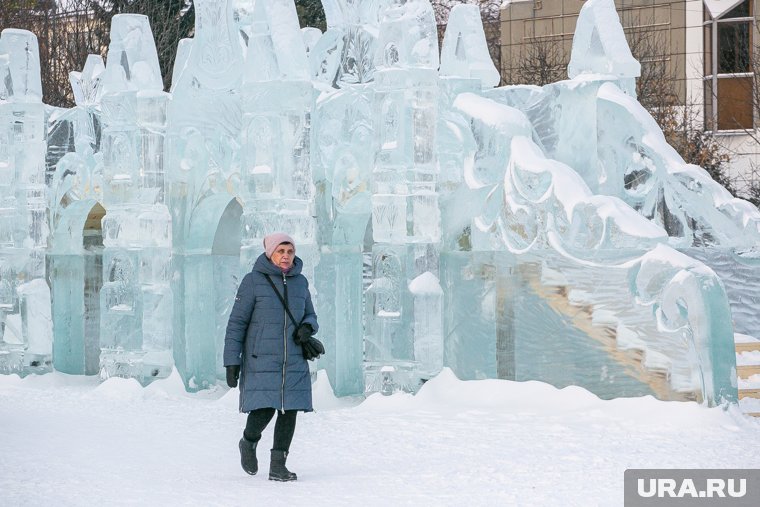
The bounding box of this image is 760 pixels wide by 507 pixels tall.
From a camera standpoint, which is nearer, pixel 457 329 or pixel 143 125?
pixel 457 329

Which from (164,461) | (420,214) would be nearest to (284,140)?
(420,214)

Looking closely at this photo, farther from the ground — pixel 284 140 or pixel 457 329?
pixel 284 140

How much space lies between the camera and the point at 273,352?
27.5ft

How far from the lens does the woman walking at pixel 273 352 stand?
27.3 ft

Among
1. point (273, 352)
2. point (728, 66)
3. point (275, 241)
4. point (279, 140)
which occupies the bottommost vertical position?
point (273, 352)

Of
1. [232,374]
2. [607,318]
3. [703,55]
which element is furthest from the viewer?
[703,55]

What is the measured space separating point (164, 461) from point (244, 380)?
122cm

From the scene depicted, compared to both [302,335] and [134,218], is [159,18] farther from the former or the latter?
[302,335]

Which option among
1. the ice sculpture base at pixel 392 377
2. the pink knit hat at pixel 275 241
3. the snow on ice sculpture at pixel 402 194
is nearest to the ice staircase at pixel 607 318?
the snow on ice sculpture at pixel 402 194

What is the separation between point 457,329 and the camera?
40.0ft

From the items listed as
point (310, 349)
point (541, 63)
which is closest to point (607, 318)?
point (310, 349)

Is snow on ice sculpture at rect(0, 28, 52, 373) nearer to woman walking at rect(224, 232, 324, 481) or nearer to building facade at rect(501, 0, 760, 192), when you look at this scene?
woman walking at rect(224, 232, 324, 481)

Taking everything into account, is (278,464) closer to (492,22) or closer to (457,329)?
(457,329)

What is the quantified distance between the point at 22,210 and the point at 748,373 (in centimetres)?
786
